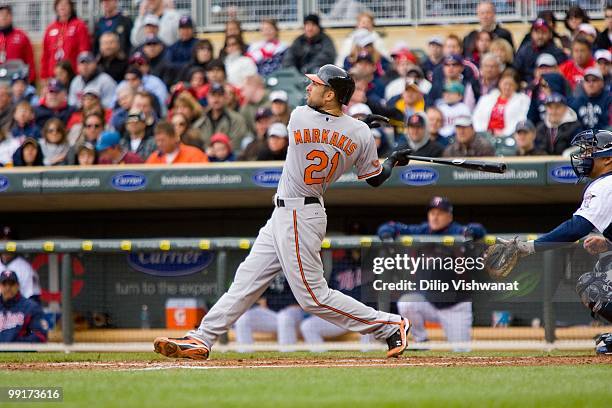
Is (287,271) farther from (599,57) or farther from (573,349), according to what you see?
(599,57)

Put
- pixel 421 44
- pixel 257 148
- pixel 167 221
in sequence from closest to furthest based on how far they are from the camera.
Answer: pixel 257 148
pixel 167 221
pixel 421 44

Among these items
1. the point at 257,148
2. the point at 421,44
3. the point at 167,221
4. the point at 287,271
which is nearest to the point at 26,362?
the point at 287,271

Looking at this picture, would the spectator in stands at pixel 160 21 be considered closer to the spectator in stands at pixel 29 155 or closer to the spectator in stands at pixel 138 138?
the spectator in stands at pixel 138 138

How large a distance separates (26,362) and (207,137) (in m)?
4.67

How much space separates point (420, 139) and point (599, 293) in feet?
13.0

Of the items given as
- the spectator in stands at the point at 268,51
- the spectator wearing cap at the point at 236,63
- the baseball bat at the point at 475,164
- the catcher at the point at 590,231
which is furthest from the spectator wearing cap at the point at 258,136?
the baseball bat at the point at 475,164

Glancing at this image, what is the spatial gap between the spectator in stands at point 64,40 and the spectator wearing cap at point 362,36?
11.2ft

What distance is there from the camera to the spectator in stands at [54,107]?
13102mm

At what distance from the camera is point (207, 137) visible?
1196 centimetres

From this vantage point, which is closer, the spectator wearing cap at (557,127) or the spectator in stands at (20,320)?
the spectator in stands at (20,320)

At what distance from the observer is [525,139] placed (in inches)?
412

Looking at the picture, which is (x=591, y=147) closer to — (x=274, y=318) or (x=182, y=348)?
(x=182, y=348)

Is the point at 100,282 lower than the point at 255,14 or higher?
lower

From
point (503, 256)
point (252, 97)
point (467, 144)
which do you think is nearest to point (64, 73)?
point (252, 97)
